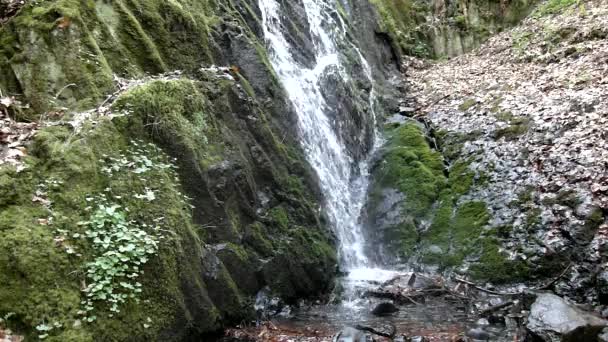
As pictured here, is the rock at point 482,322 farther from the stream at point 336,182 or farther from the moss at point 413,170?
the moss at point 413,170

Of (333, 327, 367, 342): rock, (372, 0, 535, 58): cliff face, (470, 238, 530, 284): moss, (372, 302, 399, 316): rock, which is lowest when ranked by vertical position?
(470, 238, 530, 284): moss

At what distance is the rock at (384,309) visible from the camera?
7.66 meters

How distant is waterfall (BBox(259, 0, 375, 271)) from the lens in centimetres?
1012

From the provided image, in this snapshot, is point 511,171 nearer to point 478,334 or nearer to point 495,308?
point 495,308

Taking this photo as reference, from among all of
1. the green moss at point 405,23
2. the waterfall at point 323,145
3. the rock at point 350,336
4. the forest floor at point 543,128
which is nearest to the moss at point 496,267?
the forest floor at point 543,128

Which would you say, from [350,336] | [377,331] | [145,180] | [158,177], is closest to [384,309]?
[377,331]

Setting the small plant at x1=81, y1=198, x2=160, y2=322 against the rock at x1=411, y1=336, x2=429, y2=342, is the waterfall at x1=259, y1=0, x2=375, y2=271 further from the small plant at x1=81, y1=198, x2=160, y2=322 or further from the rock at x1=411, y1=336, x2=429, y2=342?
the small plant at x1=81, y1=198, x2=160, y2=322

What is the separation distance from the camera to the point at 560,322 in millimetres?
5777

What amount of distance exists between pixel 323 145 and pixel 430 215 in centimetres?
279

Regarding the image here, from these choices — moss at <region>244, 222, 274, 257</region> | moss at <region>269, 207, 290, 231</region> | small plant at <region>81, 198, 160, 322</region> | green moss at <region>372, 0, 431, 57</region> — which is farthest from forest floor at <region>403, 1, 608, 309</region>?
small plant at <region>81, 198, 160, 322</region>

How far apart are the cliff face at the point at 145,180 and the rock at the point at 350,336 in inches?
55.5

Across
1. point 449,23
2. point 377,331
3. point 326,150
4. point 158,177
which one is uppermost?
point 449,23

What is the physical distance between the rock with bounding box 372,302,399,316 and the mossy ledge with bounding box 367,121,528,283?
2073 millimetres

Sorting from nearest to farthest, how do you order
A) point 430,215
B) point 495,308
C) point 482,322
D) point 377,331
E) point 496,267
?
point 377,331 → point 482,322 → point 495,308 → point 496,267 → point 430,215
